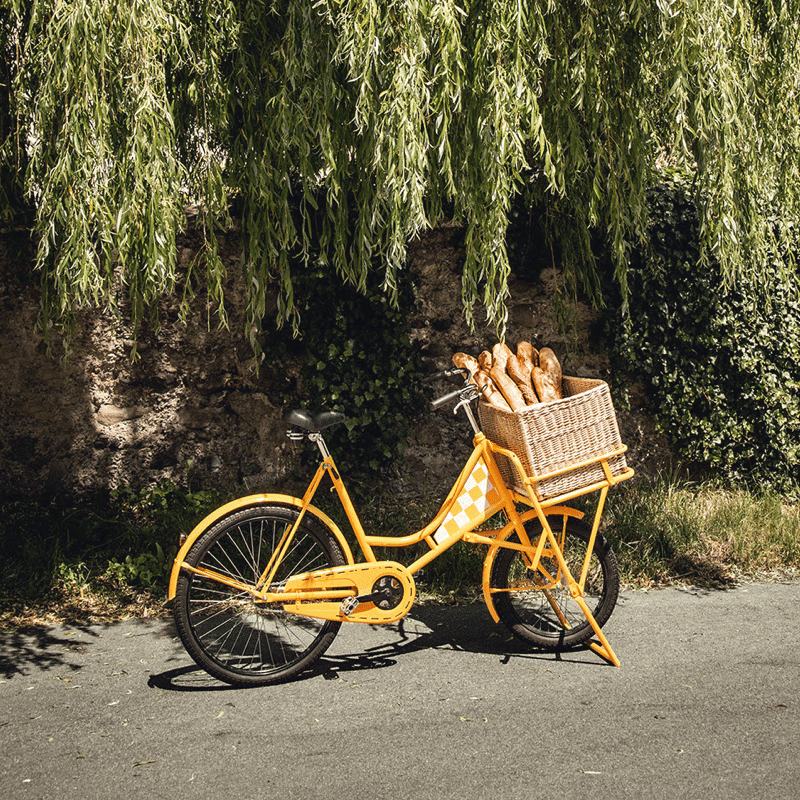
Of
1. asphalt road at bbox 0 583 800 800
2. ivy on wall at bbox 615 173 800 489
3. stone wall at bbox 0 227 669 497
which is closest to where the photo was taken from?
asphalt road at bbox 0 583 800 800

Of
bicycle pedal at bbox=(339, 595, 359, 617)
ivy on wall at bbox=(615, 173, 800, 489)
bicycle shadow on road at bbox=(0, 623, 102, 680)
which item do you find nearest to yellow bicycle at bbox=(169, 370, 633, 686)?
bicycle pedal at bbox=(339, 595, 359, 617)

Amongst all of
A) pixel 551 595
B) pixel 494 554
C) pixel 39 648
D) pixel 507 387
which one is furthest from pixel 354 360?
pixel 39 648

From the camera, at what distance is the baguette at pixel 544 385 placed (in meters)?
3.83

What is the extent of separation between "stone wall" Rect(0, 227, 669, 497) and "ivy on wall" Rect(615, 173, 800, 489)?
0.39m

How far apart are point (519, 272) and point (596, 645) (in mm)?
2898

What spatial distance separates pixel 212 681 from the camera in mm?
3604

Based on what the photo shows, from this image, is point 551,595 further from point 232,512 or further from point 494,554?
point 232,512

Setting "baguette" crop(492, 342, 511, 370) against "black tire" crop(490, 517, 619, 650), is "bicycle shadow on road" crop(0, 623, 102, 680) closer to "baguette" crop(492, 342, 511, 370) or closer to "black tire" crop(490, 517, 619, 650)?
"black tire" crop(490, 517, 619, 650)

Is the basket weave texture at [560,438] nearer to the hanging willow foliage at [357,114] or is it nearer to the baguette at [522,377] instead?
the baguette at [522,377]

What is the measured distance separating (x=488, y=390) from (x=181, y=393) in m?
2.64

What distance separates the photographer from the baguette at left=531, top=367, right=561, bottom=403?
3.83 m

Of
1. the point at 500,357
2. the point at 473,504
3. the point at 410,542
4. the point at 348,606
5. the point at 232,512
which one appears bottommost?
the point at 348,606

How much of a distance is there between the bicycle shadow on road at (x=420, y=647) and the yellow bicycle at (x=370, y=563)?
0.09 meters

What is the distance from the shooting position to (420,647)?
396cm
